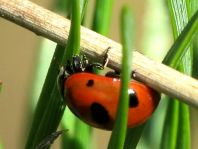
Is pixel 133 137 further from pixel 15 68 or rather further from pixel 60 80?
pixel 15 68

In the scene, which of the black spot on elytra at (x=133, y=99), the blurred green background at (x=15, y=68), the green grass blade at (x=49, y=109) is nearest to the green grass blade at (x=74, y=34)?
the green grass blade at (x=49, y=109)

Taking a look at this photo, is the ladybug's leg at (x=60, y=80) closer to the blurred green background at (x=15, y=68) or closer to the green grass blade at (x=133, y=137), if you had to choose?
the green grass blade at (x=133, y=137)

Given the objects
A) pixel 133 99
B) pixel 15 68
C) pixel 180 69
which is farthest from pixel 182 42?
pixel 15 68

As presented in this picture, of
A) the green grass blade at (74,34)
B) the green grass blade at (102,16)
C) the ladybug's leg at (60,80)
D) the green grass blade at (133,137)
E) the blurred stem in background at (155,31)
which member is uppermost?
the blurred stem in background at (155,31)

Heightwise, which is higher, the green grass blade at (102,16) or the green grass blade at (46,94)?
the green grass blade at (102,16)

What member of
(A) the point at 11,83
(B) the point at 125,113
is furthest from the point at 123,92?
(A) the point at 11,83

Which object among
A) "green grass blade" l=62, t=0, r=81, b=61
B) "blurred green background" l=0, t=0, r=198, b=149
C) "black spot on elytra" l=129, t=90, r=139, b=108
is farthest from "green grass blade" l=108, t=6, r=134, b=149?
"blurred green background" l=0, t=0, r=198, b=149

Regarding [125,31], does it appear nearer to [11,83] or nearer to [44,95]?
[44,95]

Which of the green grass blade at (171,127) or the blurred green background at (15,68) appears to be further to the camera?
the blurred green background at (15,68)
